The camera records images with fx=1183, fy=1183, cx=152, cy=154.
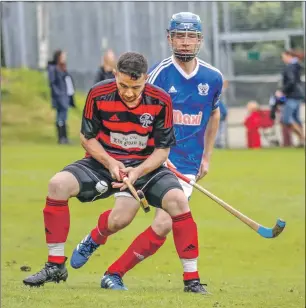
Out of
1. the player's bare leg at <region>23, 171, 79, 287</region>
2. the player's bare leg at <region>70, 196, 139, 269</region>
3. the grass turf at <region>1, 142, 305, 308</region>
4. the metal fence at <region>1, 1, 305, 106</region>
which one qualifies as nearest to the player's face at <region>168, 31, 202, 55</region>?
the player's bare leg at <region>70, 196, 139, 269</region>

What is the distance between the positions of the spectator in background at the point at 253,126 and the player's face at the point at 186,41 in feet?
54.4

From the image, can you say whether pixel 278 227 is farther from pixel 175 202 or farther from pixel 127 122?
pixel 127 122

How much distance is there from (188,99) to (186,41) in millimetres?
518

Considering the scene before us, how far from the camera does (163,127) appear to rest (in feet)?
28.3

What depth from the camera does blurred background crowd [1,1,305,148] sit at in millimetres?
26062

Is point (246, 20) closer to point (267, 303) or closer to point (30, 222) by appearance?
point (30, 222)

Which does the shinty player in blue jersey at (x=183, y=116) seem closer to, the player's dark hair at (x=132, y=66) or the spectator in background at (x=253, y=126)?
the player's dark hair at (x=132, y=66)

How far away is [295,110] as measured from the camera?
2500 cm

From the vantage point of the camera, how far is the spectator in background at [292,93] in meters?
24.8

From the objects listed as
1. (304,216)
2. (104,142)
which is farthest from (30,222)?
(104,142)

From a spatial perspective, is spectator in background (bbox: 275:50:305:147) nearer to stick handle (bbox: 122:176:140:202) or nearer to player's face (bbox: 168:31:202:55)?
player's face (bbox: 168:31:202:55)

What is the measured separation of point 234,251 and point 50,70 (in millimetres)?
13008

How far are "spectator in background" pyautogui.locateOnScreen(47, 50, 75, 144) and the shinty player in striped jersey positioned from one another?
55.3 feet

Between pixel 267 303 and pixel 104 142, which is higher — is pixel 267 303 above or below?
below
